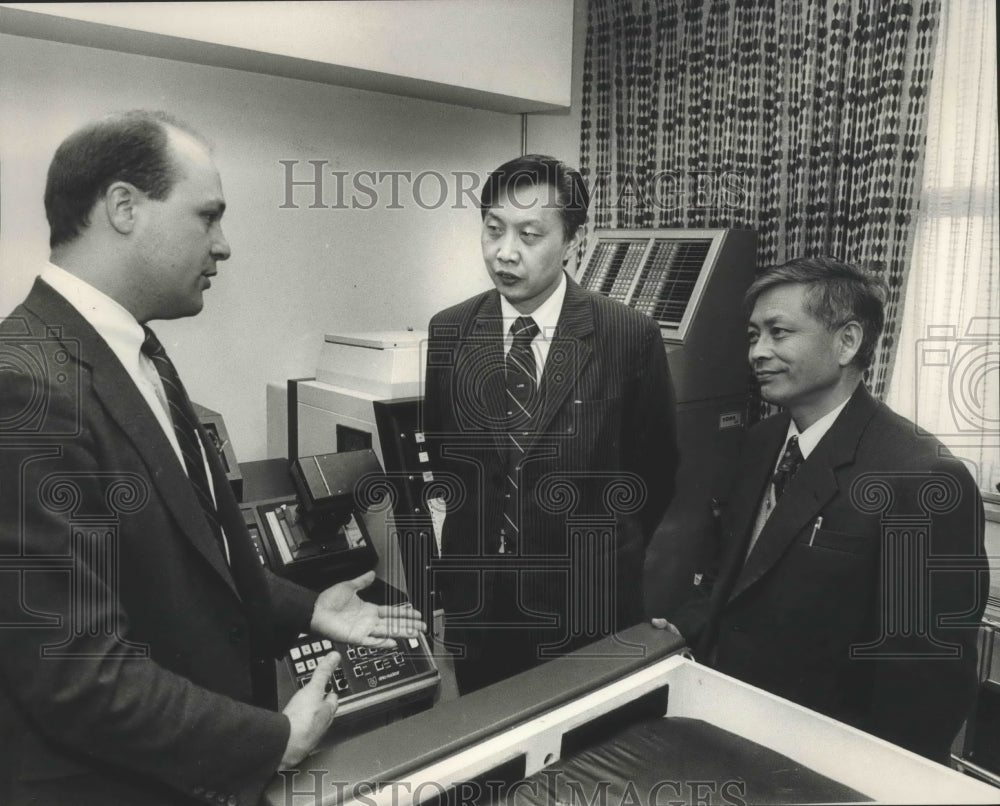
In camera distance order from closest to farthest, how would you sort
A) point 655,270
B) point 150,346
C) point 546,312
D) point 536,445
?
point 150,346 < point 536,445 < point 546,312 < point 655,270

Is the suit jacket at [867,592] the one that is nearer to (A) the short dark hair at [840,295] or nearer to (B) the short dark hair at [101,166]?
(A) the short dark hair at [840,295]

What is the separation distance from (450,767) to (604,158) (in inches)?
106

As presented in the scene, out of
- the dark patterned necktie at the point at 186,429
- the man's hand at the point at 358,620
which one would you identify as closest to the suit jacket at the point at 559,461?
the man's hand at the point at 358,620

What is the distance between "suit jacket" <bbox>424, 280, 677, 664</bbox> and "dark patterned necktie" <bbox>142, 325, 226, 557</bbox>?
2.60 feet

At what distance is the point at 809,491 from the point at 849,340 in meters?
0.34

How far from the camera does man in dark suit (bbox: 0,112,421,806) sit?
0.84 metres

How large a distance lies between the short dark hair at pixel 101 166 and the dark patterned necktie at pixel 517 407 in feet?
3.09

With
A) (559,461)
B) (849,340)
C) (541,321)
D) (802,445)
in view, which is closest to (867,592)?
(802,445)

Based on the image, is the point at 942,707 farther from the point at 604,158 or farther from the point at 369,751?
the point at 604,158

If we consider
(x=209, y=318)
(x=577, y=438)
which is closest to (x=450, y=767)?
(x=577, y=438)

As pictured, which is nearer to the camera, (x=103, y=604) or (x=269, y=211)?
(x=103, y=604)

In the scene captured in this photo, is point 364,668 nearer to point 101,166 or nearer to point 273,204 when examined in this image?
point 101,166

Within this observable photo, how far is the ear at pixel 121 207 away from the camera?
102 cm

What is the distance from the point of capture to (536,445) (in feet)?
5.90
